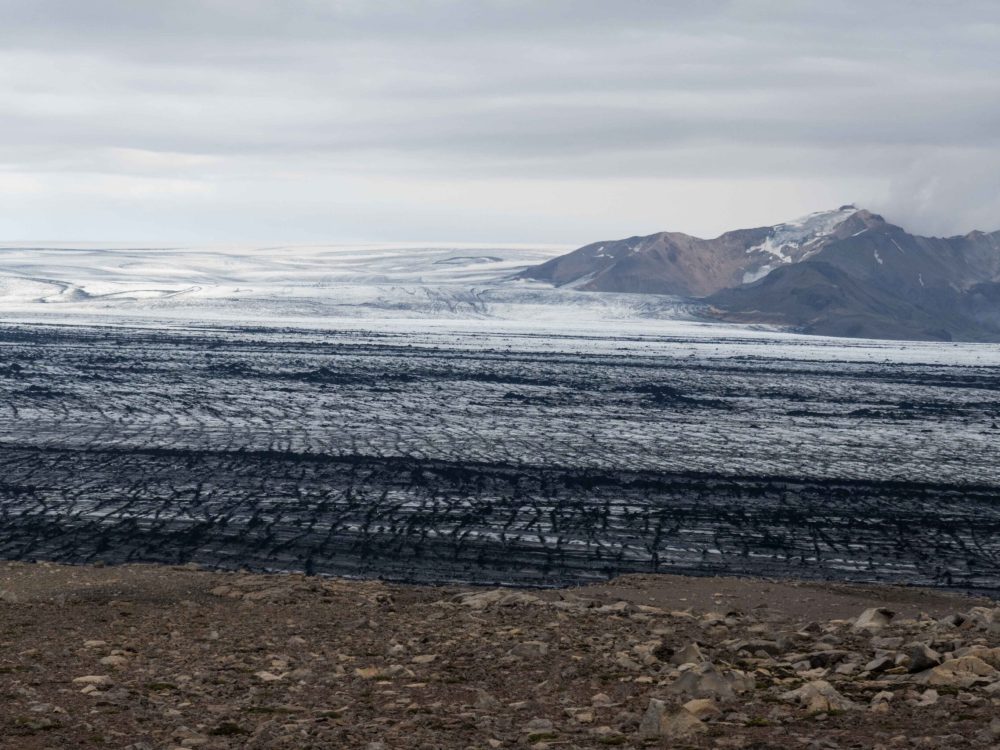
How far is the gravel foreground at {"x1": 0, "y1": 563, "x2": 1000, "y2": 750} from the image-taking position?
5.17 metres

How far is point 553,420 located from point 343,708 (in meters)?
19.3

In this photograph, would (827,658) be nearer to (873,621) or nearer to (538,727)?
(873,621)

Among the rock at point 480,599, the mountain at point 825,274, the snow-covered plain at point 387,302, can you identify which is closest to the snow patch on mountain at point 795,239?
the mountain at point 825,274

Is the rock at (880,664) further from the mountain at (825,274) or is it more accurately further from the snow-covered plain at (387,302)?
the mountain at (825,274)

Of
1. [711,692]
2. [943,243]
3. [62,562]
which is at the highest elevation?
[943,243]

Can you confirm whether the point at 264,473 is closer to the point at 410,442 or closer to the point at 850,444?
the point at 410,442

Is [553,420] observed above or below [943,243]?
below

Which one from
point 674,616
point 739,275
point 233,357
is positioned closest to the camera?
point 674,616

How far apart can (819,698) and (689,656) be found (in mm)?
1051

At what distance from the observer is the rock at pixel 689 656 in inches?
251

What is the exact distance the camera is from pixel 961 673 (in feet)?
19.0

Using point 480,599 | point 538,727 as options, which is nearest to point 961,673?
point 538,727

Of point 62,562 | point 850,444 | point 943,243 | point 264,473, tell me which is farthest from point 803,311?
point 62,562

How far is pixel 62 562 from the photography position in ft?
38.2
